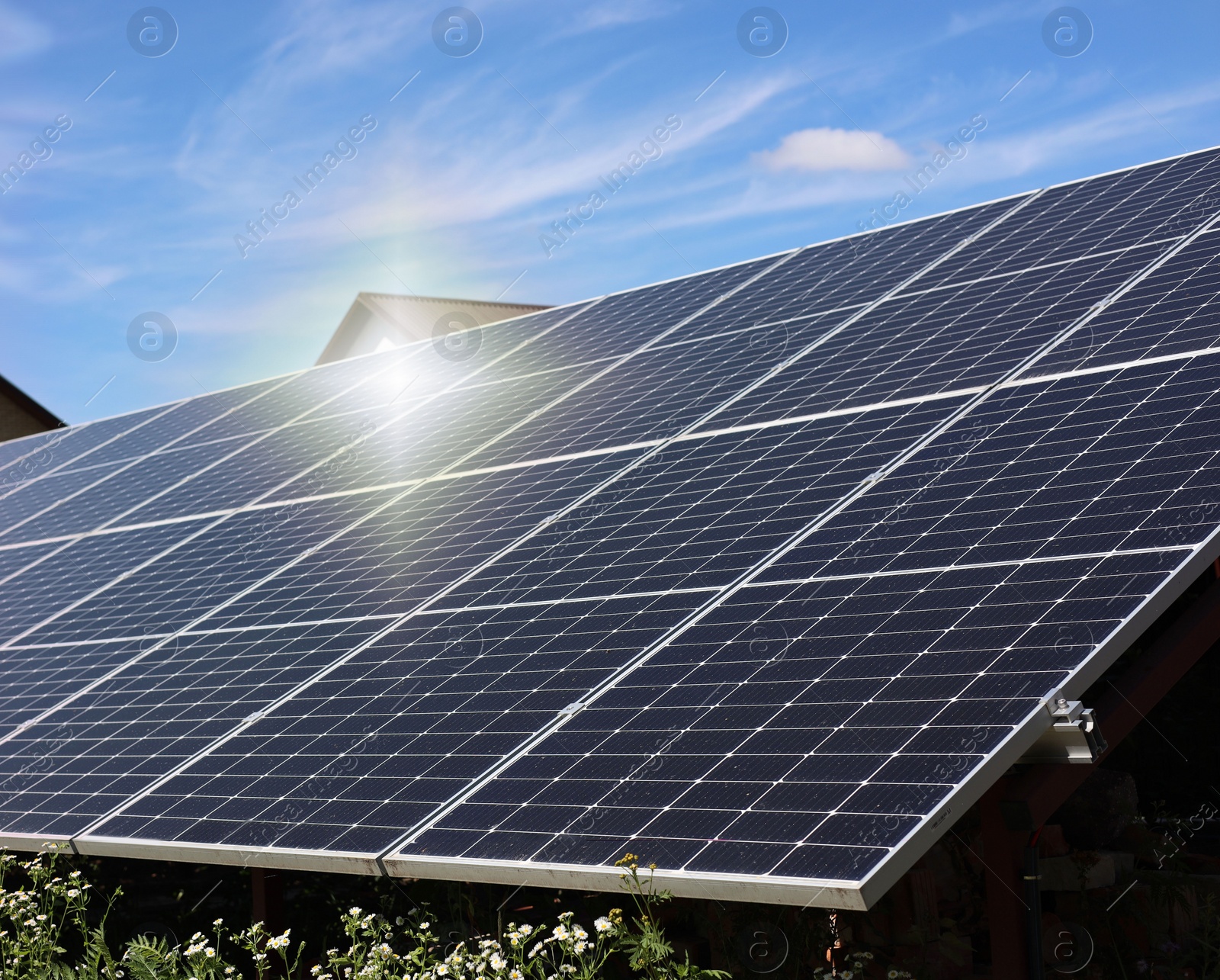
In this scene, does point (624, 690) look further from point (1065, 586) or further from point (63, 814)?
point (63, 814)

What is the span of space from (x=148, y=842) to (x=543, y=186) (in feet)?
78.0

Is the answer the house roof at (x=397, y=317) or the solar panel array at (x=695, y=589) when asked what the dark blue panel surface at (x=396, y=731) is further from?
the house roof at (x=397, y=317)

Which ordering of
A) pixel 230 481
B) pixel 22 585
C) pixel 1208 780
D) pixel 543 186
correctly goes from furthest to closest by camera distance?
pixel 543 186, pixel 230 481, pixel 22 585, pixel 1208 780

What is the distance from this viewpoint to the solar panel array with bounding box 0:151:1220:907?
6820 mm

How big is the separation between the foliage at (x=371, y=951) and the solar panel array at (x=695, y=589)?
52 centimetres

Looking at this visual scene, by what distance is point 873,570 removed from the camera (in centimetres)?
853

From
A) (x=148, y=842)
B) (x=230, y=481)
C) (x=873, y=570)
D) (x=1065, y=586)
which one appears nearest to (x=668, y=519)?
(x=873, y=570)

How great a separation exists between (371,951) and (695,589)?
3.34 metres

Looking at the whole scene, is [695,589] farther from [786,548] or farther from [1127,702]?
[1127,702]

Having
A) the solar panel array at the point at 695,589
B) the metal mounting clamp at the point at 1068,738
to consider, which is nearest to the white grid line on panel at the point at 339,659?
the solar panel array at the point at 695,589

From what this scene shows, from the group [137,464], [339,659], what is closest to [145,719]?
[339,659]

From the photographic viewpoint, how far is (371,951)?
27.9 feet

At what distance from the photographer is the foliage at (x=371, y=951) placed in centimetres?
698

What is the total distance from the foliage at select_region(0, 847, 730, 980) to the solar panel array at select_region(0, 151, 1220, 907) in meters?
0.52
